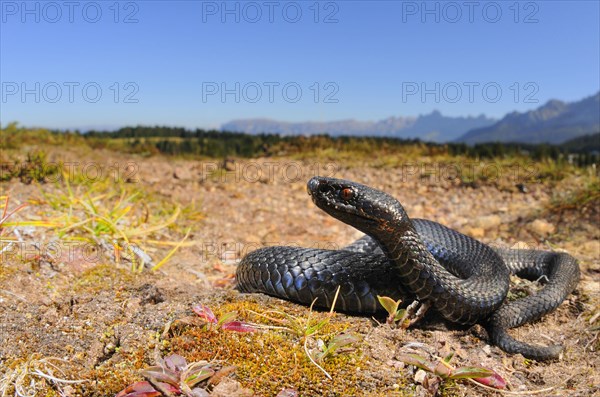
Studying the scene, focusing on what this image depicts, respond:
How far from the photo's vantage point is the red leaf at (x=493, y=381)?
263 centimetres

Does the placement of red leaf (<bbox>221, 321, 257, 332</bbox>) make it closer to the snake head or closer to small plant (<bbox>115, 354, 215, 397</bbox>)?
small plant (<bbox>115, 354, 215, 397</bbox>)

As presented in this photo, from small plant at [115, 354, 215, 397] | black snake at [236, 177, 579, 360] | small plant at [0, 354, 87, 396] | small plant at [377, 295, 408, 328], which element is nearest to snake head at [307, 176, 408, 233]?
black snake at [236, 177, 579, 360]

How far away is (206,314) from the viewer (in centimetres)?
298

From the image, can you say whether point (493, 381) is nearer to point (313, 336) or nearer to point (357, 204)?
point (313, 336)

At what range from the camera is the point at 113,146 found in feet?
49.6

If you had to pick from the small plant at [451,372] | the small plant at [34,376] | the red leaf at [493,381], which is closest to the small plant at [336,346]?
the small plant at [451,372]

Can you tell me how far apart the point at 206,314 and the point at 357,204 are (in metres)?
1.24

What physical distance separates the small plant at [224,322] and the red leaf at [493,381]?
4.39 feet

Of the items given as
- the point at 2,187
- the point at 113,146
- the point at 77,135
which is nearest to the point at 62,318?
the point at 2,187

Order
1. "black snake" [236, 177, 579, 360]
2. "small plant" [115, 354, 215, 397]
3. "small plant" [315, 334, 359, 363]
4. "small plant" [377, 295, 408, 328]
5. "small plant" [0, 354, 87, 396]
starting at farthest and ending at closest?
"black snake" [236, 177, 579, 360] < "small plant" [377, 295, 408, 328] < "small plant" [315, 334, 359, 363] < "small plant" [0, 354, 87, 396] < "small plant" [115, 354, 215, 397]

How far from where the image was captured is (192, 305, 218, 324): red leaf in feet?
9.73

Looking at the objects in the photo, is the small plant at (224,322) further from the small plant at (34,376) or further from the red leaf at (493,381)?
the red leaf at (493,381)

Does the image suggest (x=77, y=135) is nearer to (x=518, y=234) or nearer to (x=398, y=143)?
(x=398, y=143)

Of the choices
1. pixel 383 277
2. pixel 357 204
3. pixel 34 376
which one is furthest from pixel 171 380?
pixel 383 277
